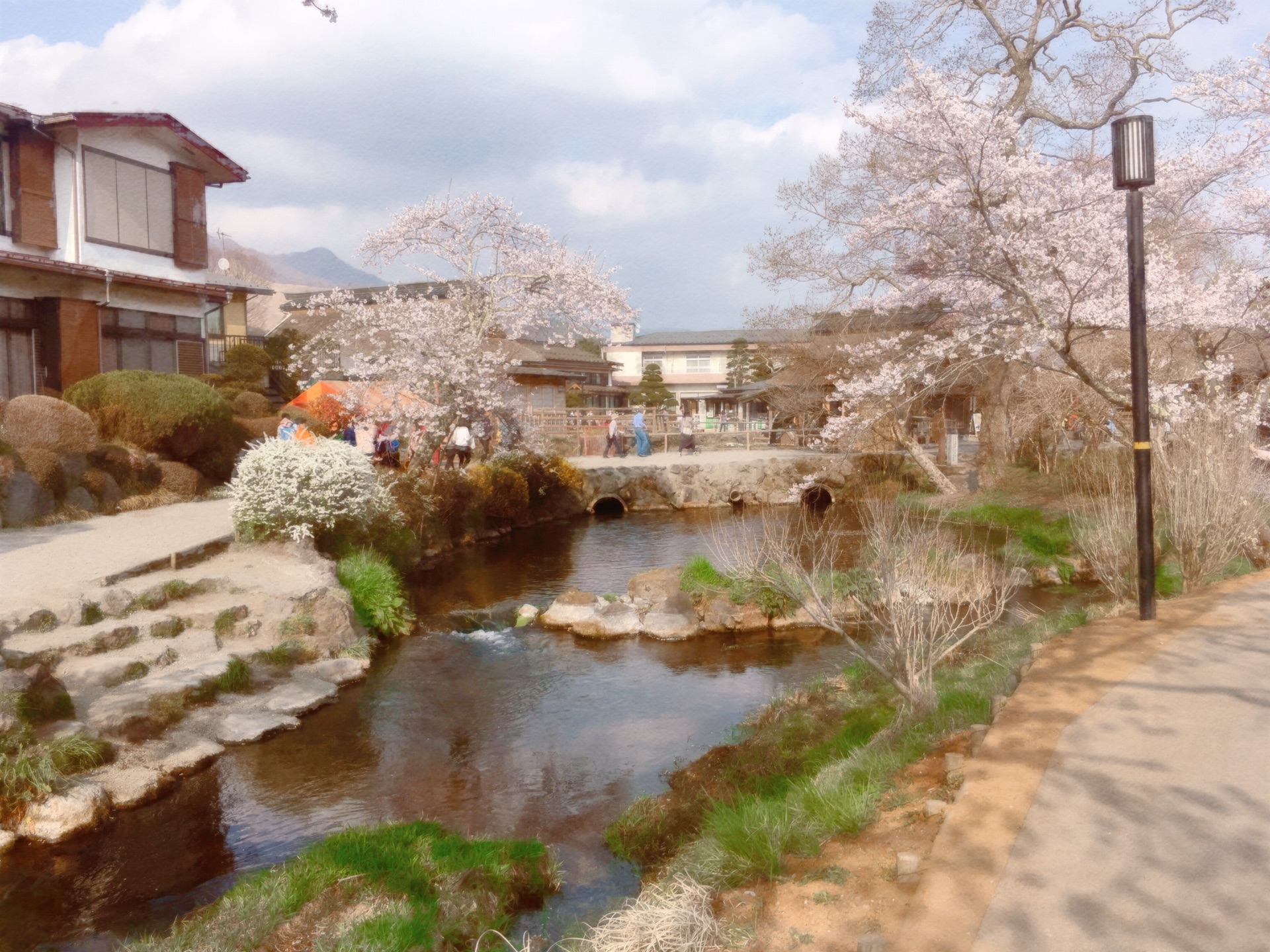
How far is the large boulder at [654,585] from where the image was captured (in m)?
15.5

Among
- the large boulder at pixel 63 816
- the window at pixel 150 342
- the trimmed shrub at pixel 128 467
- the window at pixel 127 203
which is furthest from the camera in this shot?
the window at pixel 150 342

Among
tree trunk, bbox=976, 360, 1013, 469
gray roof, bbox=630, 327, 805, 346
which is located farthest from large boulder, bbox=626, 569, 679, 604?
gray roof, bbox=630, 327, 805, 346

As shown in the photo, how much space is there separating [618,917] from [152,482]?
15161 millimetres

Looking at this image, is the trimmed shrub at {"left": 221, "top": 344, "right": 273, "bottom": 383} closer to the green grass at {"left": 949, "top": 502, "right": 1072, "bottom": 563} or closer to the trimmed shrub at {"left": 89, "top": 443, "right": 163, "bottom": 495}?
the trimmed shrub at {"left": 89, "top": 443, "right": 163, "bottom": 495}

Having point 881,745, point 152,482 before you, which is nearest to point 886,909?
point 881,745

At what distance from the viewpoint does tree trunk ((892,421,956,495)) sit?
2559cm

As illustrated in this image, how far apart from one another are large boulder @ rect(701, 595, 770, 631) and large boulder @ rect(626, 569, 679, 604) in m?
0.92

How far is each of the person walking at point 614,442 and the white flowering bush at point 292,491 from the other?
2030 cm

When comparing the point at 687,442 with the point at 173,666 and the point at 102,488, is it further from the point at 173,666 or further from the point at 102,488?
the point at 173,666

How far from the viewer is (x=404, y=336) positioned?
68.6 ft

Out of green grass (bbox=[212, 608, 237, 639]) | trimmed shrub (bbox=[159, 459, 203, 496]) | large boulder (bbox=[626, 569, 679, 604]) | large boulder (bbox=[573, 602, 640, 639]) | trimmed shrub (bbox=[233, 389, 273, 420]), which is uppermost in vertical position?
trimmed shrub (bbox=[233, 389, 273, 420])

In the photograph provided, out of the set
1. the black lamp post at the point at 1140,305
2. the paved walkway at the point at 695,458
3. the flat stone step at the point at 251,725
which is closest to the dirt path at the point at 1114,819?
Result: the black lamp post at the point at 1140,305

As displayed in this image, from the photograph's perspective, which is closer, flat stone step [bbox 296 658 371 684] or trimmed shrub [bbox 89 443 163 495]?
flat stone step [bbox 296 658 371 684]

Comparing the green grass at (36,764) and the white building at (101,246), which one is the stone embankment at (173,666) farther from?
the white building at (101,246)
